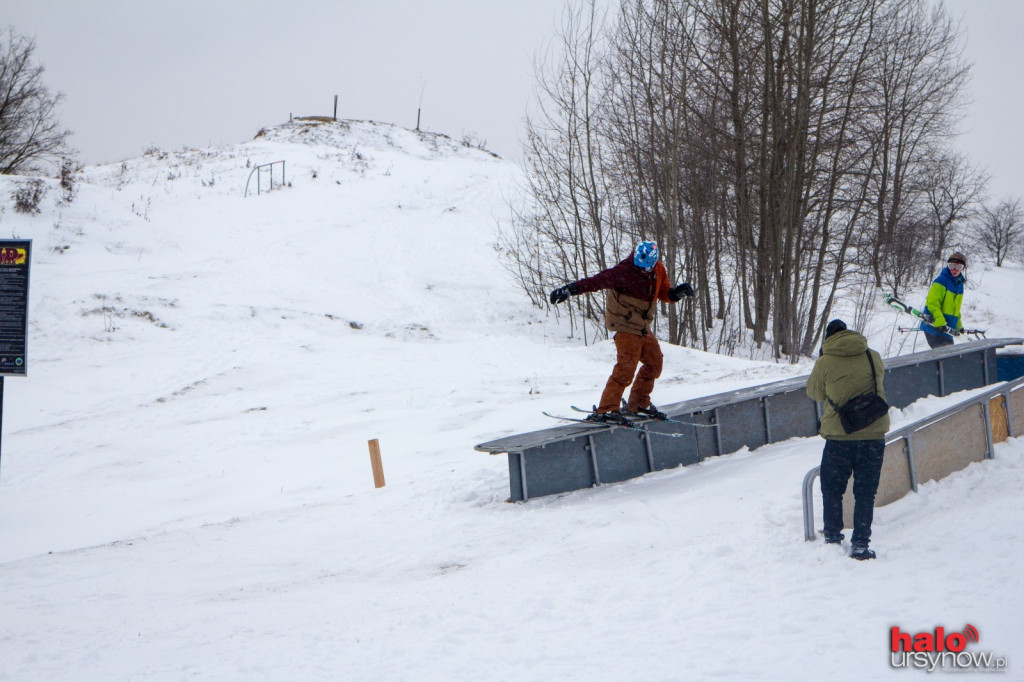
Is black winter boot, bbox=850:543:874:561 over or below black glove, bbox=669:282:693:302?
below

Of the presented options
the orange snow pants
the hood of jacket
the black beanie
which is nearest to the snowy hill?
the orange snow pants

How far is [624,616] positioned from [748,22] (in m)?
17.5

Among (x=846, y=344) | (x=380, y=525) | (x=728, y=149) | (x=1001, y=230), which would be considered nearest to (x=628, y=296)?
(x=846, y=344)

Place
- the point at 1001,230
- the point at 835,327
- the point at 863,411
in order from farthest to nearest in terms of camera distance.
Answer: the point at 1001,230 < the point at 835,327 < the point at 863,411

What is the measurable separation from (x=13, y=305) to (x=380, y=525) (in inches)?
206

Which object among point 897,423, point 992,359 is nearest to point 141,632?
point 897,423

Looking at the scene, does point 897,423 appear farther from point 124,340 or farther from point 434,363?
point 124,340

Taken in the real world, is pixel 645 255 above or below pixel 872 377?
above

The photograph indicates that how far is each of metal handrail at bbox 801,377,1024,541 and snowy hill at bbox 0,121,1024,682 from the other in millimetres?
199

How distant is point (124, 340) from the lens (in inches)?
642

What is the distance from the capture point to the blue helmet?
7914 mm

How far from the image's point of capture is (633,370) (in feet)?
26.7

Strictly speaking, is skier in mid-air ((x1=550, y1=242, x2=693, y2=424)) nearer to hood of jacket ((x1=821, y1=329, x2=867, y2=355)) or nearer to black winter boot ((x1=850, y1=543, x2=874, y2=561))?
hood of jacket ((x1=821, y1=329, x2=867, y2=355))
